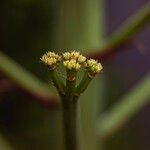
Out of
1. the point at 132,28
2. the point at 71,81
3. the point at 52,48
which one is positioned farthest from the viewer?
the point at 52,48

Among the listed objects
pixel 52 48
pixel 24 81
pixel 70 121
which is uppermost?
pixel 52 48

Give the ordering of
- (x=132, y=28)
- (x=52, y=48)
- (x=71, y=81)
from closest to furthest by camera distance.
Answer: (x=71, y=81) < (x=132, y=28) < (x=52, y=48)

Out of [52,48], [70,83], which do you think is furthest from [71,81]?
[52,48]

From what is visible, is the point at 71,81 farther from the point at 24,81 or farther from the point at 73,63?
the point at 24,81

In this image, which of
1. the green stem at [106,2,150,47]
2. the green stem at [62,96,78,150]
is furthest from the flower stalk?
the green stem at [106,2,150,47]

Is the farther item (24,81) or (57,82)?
(24,81)

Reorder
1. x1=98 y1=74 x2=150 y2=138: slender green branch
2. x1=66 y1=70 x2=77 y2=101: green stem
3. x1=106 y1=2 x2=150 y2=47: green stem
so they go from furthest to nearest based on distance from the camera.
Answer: x1=98 y1=74 x2=150 y2=138: slender green branch
x1=106 y1=2 x2=150 y2=47: green stem
x1=66 y1=70 x2=77 y2=101: green stem

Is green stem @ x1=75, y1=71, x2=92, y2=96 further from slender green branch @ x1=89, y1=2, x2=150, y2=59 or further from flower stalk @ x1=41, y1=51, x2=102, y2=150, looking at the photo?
slender green branch @ x1=89, y1=2, x2=150, y2=59

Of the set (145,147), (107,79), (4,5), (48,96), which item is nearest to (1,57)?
(48,96)

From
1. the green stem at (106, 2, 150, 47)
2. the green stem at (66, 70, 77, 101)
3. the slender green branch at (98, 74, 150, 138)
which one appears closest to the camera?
the green stem at (66, 70, 77, 101)

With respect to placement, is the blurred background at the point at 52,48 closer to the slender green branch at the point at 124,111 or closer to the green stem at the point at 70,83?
the slender green branch at the point at 124,111
